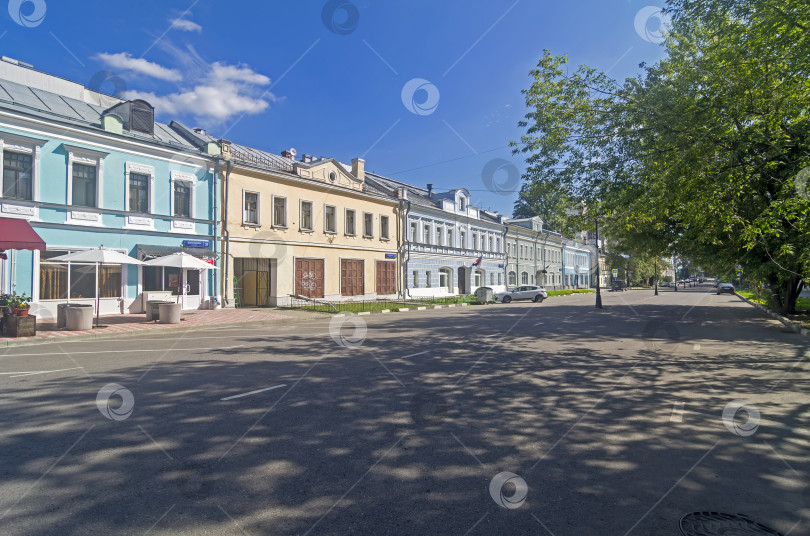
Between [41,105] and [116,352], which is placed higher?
[41,105]

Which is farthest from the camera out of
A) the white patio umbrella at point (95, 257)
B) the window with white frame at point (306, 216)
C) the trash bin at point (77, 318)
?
the window with white frame at point (306, 216)

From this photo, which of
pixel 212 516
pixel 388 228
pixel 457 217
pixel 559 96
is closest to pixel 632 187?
pixel 559 96

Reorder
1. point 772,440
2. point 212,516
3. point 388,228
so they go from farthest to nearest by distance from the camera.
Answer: point 388,228 → point 772,440 → point 212,516

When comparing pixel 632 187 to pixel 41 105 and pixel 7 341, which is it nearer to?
pixel 7 341

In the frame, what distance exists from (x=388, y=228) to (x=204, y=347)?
22284 mm

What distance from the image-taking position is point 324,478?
354 cm

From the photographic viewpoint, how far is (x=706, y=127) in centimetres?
1063

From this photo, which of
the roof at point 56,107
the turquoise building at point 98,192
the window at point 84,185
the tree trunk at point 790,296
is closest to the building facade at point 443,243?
the turquoise building at point 98,192

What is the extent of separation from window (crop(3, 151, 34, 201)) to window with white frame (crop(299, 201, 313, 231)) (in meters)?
12.4

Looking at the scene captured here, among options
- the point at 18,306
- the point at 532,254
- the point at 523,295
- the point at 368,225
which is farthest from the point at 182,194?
the point at 532,254

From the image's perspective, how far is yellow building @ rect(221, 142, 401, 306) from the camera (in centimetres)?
2314

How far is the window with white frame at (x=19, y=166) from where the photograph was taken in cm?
1574

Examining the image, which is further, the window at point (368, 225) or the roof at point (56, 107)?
the window at point (368, 225)

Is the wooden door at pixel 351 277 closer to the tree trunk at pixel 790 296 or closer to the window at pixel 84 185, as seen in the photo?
the window at pixel 84 185
